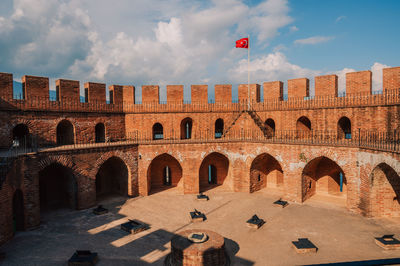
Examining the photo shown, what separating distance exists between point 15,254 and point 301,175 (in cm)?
1529

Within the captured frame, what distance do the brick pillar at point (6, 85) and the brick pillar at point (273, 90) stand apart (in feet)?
54.8

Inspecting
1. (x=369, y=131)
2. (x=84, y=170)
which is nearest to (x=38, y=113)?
(x=84, y=170)

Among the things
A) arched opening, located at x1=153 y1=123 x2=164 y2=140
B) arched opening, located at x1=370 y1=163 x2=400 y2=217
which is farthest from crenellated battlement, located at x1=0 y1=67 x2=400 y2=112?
arched opening, located at x1=370 y1=163 x2=400 y2=217

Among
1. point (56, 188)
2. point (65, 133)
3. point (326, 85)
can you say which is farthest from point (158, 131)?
point (326, 85)

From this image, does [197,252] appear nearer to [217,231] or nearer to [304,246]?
[217,231]

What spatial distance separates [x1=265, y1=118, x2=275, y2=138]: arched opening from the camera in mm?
20450

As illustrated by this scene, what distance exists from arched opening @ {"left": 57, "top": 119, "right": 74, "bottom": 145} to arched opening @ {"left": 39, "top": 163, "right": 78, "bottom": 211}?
6.15 feet

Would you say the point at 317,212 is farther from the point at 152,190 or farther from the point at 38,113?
the point at 38,113

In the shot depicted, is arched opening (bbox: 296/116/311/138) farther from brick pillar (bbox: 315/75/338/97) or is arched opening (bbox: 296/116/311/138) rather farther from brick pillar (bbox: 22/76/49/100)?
brick pillar (bbox: 22/76/49/100)

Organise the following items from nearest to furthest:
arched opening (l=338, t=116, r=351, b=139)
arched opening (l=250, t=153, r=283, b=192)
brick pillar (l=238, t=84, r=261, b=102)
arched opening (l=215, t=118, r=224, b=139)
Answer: arched opening (l=338, t=116, r=351, b=139) < arched opening (l=250, t=153, r=283, b=192) < brick pillar (l=238, t=84, r=261, b=102) < arched opening (l=215, t=118, r=224, b=139)

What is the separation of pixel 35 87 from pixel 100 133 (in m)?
5.45

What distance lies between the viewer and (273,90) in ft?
64.5

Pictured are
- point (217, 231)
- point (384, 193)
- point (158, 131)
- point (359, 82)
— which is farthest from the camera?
point (158, 131)

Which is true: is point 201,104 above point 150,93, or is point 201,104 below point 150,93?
below
